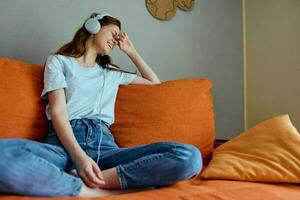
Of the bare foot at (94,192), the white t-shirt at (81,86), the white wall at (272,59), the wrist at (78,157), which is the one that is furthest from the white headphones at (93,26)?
the white wall at (272,59)

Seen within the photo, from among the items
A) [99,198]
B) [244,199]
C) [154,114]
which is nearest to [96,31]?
[154,114]

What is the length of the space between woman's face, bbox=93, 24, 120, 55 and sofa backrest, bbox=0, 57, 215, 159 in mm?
178

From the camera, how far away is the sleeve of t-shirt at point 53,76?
50.0 inches

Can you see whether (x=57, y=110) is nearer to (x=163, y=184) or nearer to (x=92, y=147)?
(x=92, y=147)

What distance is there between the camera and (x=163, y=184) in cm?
108

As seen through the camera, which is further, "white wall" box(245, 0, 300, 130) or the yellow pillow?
"white wall" box(245, 0, 300, 130)

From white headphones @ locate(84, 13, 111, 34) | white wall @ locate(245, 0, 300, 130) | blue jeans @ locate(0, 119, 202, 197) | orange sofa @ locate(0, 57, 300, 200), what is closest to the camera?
blue jeans @ locate(0, 119, 202, 197)

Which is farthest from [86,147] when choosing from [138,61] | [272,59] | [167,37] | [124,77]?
[272,59]

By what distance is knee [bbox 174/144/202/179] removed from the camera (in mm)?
1048

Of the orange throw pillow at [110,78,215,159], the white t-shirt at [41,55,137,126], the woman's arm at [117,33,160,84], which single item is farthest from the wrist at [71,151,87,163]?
the woman's arm at [117,33,160,84]

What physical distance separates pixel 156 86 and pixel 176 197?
63 centimetres

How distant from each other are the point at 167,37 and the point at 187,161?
105 centimetres

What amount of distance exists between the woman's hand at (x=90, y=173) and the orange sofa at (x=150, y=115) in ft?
0.53

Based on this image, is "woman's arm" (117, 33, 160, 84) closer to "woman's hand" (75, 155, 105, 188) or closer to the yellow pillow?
the yellow pillow
